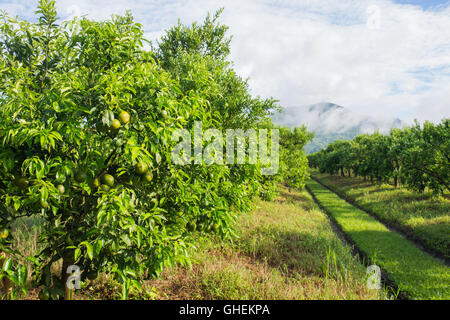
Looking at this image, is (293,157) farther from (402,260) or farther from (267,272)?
(267,272)

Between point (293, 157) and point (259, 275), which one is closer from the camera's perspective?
point (259, 275)

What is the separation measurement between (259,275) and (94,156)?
5115 mm

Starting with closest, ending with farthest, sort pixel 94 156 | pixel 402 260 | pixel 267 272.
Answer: pixel 94 156, pixel 267 272, pixel 402 260

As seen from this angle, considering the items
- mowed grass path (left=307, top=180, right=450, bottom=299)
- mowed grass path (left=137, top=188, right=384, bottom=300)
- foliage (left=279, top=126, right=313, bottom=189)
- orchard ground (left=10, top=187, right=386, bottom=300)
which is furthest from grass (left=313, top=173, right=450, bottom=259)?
orchard ground (left=10, top=187, right=386, bottom=300)

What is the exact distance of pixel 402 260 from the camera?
34.6 ft

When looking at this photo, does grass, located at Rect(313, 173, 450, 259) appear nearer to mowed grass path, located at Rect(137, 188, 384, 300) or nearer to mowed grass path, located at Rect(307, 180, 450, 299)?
mowed grass path, located at Rect(307, 180, 450, 299)

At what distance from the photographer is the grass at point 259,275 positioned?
19.0 ft

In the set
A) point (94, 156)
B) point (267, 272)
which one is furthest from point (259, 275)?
point (94, 156)

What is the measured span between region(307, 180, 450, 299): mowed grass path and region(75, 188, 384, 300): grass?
125 centimetres

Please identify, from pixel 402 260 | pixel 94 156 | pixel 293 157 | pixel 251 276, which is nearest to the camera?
pixel 94 156

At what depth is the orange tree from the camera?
3229 millimetres

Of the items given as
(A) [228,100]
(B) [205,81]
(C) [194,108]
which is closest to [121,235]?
(C) [194,108]
